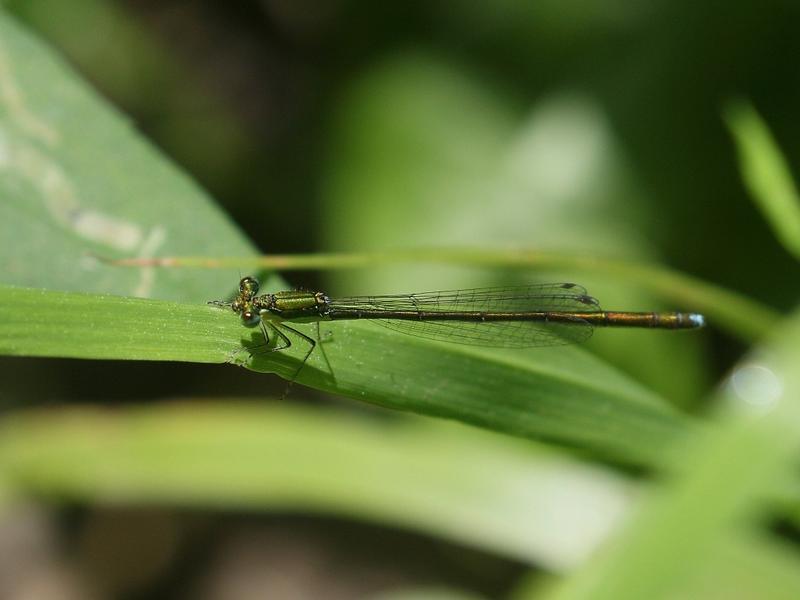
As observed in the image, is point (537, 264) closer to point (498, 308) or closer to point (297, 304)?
point (498, 308)

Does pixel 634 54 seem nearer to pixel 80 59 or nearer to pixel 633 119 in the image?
pixel 633 119

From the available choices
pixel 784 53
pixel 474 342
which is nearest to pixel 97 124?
pixel 474 342

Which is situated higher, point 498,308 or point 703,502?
point 498,308

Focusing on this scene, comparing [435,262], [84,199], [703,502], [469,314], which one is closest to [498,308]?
[469,314]

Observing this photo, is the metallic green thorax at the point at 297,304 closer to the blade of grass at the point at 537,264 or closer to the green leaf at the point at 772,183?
the blade of grass at the point at 537,264

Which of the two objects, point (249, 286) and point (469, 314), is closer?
point (249, 286)

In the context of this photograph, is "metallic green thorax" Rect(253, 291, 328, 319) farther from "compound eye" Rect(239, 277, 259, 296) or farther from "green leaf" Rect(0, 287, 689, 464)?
"green leaf" Rect(0, 287, 689, 464)

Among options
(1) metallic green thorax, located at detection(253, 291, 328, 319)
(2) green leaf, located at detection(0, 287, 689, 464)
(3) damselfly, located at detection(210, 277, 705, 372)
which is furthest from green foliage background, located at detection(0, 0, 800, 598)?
(1) metallic green thorax, located at detection(253, 291, 328, 319)
